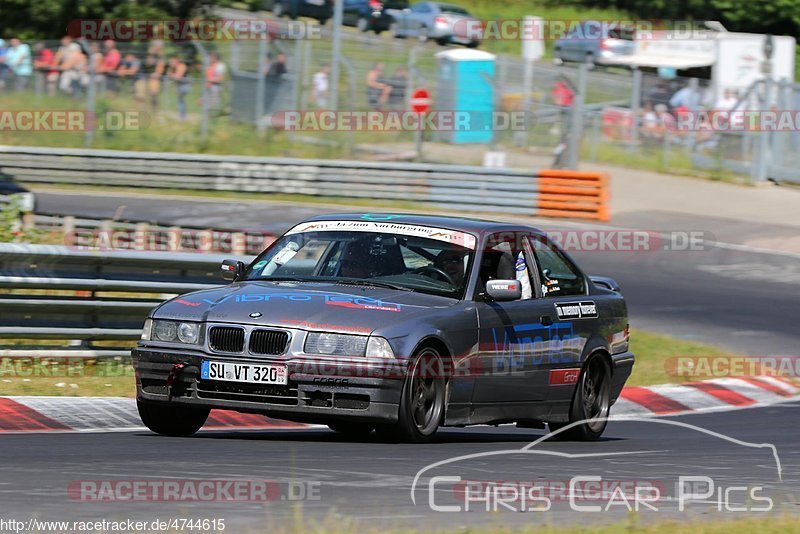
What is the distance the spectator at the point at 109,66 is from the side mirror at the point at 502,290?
23077 mm

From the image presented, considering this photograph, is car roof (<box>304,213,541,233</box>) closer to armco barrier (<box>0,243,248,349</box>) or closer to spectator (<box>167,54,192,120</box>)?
armco barrier (<box>0,243,248,349</box>)

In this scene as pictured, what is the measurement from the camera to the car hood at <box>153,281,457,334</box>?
7.93m

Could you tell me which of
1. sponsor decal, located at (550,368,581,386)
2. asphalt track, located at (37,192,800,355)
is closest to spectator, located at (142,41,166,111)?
asphalt track, located at (37,192,800,355)

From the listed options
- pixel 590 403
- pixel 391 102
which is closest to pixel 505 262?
pixel 590 403

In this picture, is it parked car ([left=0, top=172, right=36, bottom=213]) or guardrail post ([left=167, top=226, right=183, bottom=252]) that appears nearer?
guardrail post ([left=167, top=226, right=183, bottom=252])

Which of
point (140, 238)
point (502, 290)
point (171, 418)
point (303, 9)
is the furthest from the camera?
point (303, 9)

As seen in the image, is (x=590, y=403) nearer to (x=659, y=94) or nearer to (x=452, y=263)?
(x=452, y=263)

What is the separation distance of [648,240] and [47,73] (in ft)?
45.5

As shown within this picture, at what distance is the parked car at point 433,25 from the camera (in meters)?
49.7

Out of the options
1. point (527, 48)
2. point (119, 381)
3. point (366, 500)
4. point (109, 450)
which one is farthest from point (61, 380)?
point (527, 48)

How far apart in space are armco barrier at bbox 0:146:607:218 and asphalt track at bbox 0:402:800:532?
57.4 feet

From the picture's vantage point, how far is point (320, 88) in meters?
30.7

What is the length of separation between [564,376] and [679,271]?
12087 millimetres

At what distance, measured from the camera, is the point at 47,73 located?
101 feet
